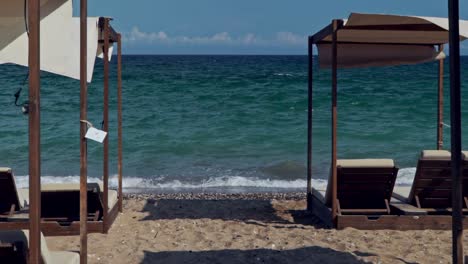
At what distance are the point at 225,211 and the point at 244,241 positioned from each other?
5.45 ft

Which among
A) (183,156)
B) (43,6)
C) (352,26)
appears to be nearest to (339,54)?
(352,26)

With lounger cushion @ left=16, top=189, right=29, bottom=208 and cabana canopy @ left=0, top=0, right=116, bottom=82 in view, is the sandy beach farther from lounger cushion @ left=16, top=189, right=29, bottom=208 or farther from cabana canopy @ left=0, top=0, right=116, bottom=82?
cabana canopy @ left=0, top=0, right=116, bottom=82

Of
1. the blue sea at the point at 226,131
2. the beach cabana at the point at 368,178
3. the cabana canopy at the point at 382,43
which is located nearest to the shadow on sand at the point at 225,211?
the beach cabana at the point at 368,178

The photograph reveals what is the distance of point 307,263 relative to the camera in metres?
5.16

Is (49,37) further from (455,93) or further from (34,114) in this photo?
(455,93)

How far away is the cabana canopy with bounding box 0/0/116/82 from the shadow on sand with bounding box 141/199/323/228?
124 inches

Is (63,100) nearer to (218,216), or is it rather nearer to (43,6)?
(218,216)

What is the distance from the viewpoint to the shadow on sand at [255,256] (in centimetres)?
524

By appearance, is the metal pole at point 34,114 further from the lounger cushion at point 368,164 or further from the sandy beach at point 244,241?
the lounger cushion at point 368,164

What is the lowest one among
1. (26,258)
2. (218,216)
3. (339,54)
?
(218,216)

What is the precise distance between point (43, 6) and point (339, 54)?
171 inches

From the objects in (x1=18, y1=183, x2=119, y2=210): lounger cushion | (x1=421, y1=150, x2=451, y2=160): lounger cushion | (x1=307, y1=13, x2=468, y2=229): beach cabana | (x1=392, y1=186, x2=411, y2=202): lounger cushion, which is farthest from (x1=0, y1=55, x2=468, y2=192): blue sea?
(x1=421, y1=150, x2=451, y2=160): lounger cushion

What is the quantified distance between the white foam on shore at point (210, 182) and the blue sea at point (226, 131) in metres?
0.02

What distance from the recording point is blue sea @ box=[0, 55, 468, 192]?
1184cm
